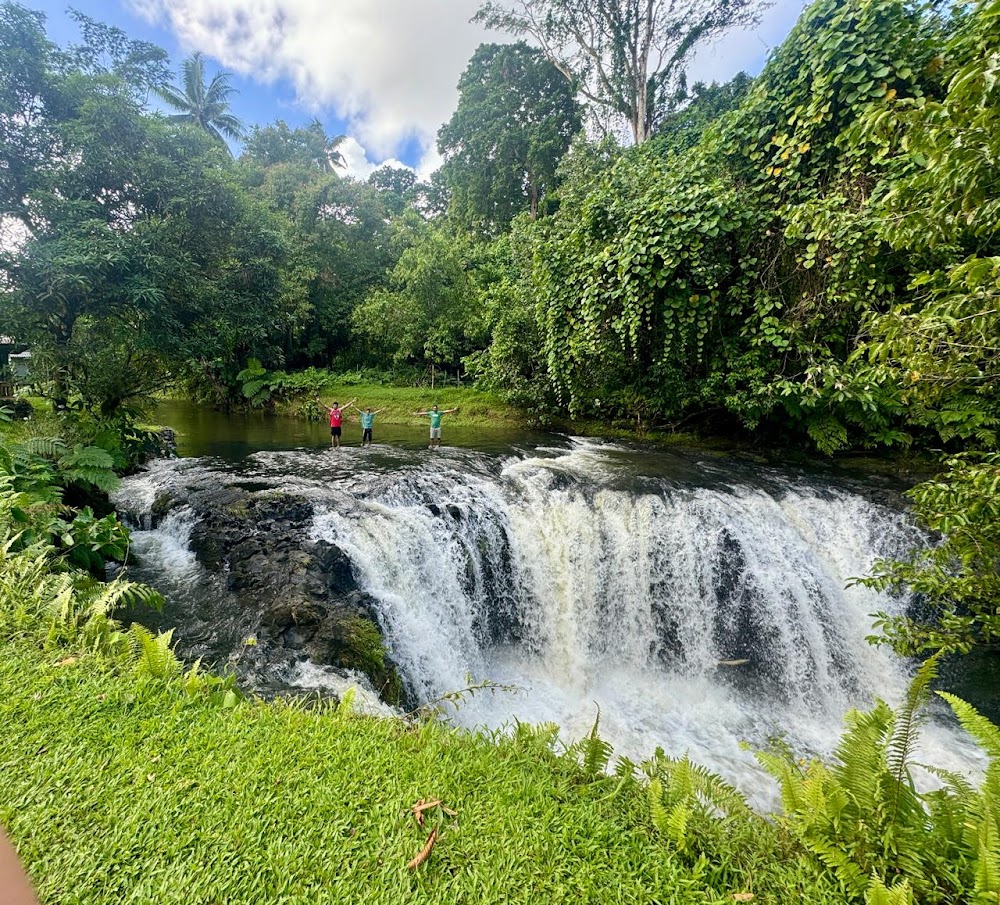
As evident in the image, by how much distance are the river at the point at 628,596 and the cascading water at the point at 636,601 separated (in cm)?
2

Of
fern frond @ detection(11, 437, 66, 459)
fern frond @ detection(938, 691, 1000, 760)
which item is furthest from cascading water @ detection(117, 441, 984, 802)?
fern frond @ detection(938, 691, 1000, 760)

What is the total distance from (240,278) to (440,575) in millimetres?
9717

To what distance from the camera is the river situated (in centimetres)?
650

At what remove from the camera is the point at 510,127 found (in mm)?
28516

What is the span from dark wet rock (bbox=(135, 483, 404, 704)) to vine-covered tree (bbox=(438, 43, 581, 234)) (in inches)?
1061

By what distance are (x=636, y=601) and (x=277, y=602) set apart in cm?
561

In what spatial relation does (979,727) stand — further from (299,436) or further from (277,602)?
(299,436)

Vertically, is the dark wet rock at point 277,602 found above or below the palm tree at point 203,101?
below

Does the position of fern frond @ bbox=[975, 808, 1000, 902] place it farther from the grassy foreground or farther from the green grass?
the green grass

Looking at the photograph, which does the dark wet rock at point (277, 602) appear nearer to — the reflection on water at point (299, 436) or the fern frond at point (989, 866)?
the reflection on water at point (299, 436)

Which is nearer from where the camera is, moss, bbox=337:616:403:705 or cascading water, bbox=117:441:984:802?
moss, bbox=337:616:403:705

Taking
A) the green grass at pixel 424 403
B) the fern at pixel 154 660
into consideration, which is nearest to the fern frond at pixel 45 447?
the fern at pixel 154 660

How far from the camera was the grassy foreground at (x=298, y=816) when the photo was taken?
1951mm

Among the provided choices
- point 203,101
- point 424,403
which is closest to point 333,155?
point 203,101
